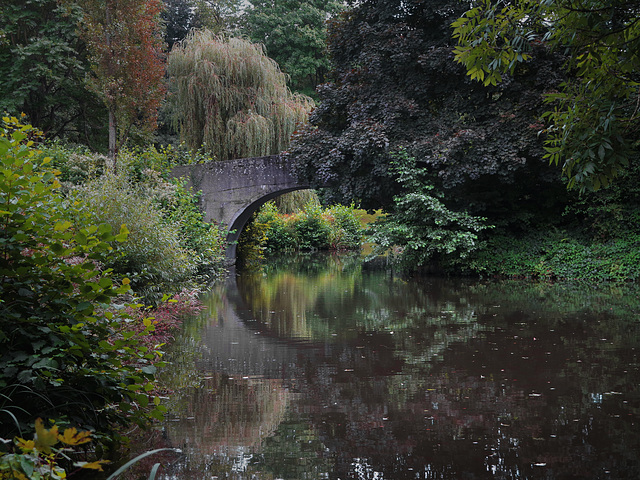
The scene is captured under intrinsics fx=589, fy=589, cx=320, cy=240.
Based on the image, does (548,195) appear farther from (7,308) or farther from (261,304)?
(7,308)

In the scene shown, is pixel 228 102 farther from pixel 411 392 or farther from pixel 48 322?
pixel 48 322

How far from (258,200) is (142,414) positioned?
14.3m

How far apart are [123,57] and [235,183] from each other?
15.0 feet

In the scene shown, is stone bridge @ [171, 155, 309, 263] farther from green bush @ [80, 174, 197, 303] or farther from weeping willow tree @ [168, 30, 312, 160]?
green bush @ [80, 174, 197, 303]

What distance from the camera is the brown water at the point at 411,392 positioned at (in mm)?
3785

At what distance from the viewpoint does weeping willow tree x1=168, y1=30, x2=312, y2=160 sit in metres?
19.5

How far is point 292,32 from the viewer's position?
3288 centimetres

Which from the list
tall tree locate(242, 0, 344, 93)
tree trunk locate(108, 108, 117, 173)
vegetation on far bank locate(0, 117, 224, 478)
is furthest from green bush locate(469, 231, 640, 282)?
tall tree locate(242, 0, 344, 93)

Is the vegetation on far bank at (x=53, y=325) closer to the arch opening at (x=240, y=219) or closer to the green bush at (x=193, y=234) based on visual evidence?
the green bush at (x=193, y=234)

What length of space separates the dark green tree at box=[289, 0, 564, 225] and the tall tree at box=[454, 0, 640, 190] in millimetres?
7752

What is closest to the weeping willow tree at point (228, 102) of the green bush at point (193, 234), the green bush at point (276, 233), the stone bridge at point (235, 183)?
the stone bridge at point (235, 183)

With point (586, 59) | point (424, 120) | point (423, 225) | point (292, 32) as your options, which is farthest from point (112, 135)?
point (292, 32)

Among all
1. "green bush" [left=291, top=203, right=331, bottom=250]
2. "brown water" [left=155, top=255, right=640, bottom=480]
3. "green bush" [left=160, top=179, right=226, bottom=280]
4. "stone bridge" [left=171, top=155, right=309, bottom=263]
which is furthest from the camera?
"green bush" [left=291, top=203, right=331, bottom=250]

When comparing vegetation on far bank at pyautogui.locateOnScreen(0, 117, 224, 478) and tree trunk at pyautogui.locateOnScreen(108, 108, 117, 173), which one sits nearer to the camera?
vegetation on far bank at pyautogui.locateOnScreen(0, 117, 224, 478)
